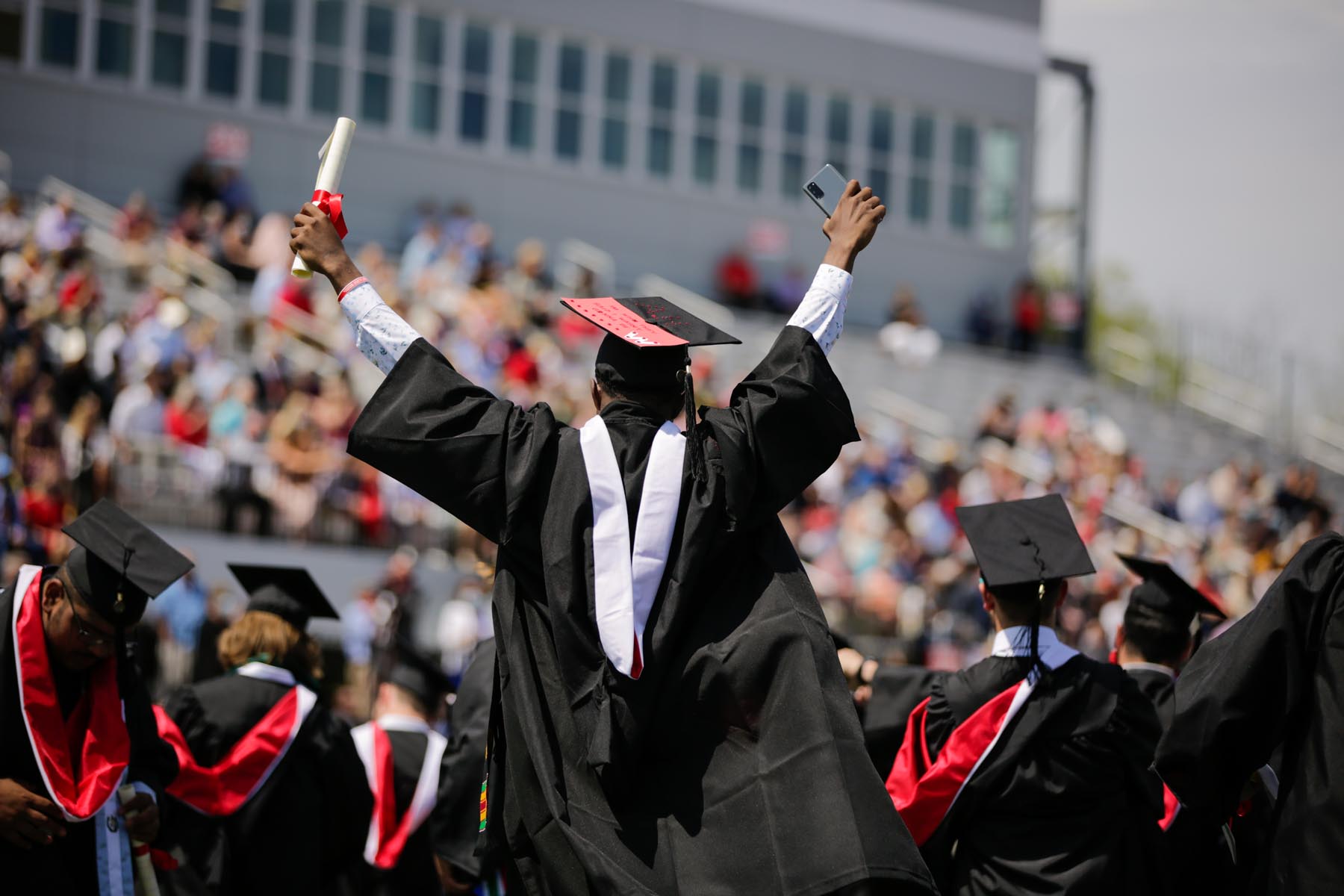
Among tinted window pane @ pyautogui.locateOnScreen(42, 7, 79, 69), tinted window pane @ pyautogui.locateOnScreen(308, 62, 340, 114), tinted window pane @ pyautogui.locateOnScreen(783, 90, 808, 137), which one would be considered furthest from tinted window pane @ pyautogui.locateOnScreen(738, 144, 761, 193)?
tinted window pane @ pyautogui.locateOnScreen(42, 7, 79, 69)

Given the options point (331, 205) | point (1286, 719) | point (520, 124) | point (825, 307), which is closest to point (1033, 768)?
point (1286, 719)

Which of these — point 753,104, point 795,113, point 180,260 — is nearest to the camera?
point 180,260

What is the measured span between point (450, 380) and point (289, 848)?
2932mm

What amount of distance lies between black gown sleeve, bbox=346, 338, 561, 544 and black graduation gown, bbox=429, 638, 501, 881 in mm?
2233

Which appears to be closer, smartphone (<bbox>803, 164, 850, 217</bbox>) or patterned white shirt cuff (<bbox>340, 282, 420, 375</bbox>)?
patterned white shirt cuff (<bbox>340, 282, 420, 375</bbox>)

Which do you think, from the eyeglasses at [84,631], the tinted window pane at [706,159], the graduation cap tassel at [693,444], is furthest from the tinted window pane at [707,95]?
the graduation cap tassel at [693,444]

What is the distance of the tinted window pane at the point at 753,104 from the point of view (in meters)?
29.8

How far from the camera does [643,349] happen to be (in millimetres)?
3945

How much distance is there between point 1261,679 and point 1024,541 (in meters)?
1.39

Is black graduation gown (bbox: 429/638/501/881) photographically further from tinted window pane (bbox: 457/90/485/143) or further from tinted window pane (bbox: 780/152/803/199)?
tinted window pane (bbox: 780/152/803/199)

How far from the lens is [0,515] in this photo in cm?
1135

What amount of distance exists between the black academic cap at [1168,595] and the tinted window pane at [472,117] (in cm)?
2277

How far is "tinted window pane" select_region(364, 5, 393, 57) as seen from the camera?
2650 cm

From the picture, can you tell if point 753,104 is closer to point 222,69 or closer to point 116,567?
point 222,69
